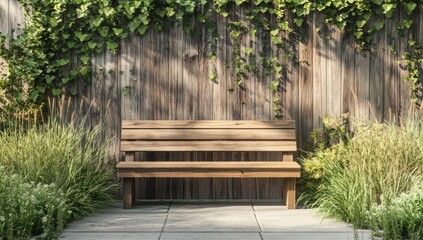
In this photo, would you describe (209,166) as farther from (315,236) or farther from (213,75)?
(315,236)

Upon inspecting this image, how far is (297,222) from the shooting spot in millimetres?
5863

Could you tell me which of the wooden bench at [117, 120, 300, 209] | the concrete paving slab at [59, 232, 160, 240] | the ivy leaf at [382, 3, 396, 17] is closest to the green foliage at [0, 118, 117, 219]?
the wooden bench at [117, 120, 300, 209]

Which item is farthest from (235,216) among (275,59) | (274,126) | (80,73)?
(80,73)

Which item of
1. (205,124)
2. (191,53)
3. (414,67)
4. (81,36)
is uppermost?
(81,36)

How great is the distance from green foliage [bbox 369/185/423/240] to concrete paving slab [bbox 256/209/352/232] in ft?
1.25

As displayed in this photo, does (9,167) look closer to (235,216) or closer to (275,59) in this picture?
(235,216)

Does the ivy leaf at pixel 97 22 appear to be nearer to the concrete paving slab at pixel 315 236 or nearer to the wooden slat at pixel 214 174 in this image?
the wooden slat at pixel 214 174

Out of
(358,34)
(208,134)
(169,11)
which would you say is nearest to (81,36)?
(169,11)

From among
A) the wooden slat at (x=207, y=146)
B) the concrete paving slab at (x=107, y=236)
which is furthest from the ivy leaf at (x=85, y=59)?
the concrete paving slab at (x=107, y=236)

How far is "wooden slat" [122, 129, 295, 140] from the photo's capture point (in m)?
7.00

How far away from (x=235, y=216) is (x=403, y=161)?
5.09ft

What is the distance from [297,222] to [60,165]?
2207mm

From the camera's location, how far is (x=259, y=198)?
24.0ft

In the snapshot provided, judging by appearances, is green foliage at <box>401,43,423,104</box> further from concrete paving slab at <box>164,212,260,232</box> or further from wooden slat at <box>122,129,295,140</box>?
concrete paving slab at <box>164,212,260,232</box>
